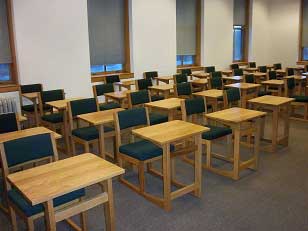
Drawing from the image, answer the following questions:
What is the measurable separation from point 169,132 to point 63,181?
4.15 ft

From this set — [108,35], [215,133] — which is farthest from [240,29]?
[215,133]

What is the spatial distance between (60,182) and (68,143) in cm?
259

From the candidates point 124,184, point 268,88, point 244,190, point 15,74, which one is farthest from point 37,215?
point 268,88

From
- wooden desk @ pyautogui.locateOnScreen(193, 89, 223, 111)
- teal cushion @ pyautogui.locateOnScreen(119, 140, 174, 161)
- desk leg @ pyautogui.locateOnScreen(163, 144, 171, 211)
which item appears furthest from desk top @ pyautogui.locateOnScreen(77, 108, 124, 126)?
wooden desk @ pyautogui.locateOnScreen(193, 89, 223, 111)

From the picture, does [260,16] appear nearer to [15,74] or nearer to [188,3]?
[188,3]

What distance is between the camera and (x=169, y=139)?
2.85 m

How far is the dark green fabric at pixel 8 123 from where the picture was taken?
139 inches

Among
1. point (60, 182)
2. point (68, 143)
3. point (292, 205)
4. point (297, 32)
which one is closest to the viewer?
point (60, 182)

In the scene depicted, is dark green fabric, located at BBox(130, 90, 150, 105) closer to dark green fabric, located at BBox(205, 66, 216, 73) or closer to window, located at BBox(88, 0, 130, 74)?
window, located at BBox(88, 0, 130, 74)

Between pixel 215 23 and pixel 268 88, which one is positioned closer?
pixel 268 88

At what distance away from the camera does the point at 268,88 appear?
7.45 m

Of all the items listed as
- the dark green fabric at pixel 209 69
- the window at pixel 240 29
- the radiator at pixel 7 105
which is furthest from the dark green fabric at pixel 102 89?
the window at pixel 240 29

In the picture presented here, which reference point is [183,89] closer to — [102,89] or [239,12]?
[102,89]

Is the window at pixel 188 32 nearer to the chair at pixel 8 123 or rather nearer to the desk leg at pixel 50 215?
the chair at pixel 8 123
